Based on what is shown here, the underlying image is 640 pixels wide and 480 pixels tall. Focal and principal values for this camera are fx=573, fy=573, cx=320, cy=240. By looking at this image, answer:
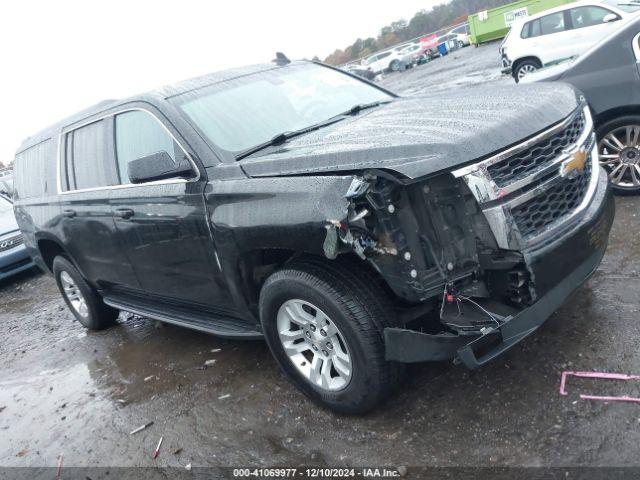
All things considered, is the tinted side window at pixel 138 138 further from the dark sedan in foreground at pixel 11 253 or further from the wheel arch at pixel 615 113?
the dark sedan in foreground at pixel 11 253

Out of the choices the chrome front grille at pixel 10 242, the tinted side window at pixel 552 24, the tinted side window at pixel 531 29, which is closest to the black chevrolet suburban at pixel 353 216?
the chrome front grille at pixel 10 242

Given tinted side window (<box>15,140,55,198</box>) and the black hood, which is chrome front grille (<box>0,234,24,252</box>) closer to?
tinted side window (<box>15,140,55,198</box>)

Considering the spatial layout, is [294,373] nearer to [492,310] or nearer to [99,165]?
[492,310]

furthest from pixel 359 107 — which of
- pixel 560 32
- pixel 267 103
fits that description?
pixel 560 32

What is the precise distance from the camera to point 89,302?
554 centimetres

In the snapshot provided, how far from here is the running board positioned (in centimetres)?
359

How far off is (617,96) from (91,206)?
179 inches

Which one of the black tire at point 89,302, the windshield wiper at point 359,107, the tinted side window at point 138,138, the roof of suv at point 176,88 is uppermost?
the roof of suv at point 176,88

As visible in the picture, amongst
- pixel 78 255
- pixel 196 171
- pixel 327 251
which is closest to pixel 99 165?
pixel 78 255

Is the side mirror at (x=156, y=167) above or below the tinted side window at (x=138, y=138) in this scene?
below

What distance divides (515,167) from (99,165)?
324 centimetres

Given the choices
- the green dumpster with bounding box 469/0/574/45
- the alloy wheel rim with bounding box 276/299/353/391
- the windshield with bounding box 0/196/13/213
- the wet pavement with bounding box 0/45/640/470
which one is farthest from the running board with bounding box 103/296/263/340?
the green dumpster with bounding box 469/0/574/45

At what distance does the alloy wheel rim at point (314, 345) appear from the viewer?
3021 mm

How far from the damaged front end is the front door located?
3.85 feet
